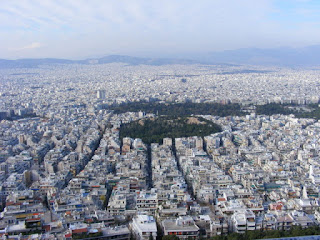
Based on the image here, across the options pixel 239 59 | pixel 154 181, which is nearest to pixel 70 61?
pixel 239 59

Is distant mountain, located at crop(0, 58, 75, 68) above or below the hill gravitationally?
above

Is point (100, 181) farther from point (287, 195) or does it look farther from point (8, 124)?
point (8, 124)

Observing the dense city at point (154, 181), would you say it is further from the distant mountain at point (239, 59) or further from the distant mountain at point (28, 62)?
the distant mountain at point (239, 59)

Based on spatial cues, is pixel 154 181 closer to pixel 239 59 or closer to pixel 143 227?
pixel 143 227

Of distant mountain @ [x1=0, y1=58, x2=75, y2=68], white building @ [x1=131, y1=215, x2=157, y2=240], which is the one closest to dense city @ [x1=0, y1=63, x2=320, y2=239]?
white building @ [x1=131, y1=215, x2=157, y2=240]

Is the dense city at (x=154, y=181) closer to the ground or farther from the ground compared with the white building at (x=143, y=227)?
closer to the ground

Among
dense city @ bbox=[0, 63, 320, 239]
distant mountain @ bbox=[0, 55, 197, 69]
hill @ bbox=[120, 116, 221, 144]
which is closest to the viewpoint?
dense city @ bbox=[0, 63, 320, 239]

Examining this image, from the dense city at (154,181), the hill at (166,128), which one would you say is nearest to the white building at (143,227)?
the dense city at (154,181)

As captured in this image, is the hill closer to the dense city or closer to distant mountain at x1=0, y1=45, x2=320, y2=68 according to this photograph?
the dense city

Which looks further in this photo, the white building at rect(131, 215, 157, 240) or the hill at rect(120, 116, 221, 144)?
the hill at rect(120, 116, 221, 144)

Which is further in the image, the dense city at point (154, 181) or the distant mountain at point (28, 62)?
the distant mountain at point (28, 62)
